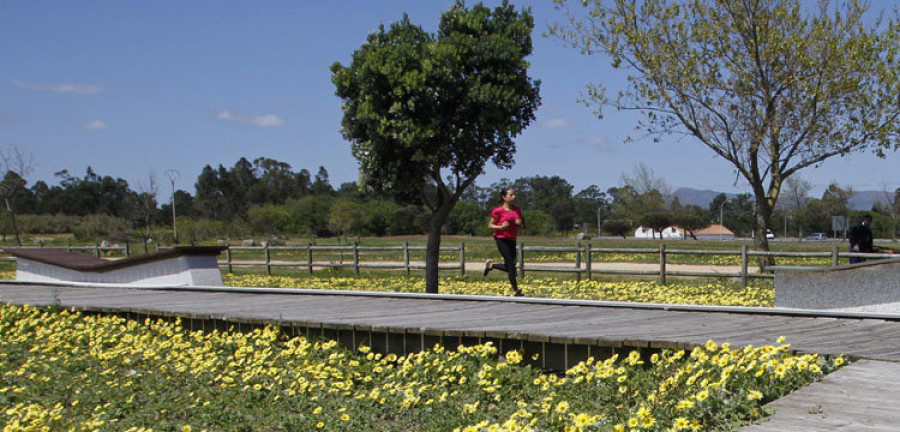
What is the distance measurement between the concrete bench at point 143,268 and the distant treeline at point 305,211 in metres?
23.2

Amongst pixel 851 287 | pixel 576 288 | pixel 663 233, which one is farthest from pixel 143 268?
pixel 663 233

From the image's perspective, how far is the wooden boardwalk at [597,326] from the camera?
12.5 feet

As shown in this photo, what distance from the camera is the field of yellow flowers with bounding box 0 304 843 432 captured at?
13.7 feet

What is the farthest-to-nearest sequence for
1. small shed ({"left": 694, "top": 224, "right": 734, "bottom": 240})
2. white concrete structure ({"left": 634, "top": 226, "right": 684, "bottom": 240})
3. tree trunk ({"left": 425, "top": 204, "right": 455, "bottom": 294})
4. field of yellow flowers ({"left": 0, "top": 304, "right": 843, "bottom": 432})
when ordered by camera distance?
small shed ({"left": 694, "top": 224, "right": 734, "bottom": 240})
white concrete structure ({"left": 634, "top": 226, "right": 684, "bottom": 240})
tree trunk ({"left": 425, "top": 204, "right": 455, "bottom": 294})
field of yellow flowers ({"left": 0, "top": 304, "right": 843, "bottom": 432})

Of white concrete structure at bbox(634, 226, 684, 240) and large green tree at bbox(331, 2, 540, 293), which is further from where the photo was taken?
white concrete structure at bbox(634, 226, 684, 240)

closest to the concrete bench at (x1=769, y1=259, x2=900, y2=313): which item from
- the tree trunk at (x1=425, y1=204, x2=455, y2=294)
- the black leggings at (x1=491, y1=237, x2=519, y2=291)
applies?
the black leggings at (x1=491, y1=237, x2=519, y2=291)

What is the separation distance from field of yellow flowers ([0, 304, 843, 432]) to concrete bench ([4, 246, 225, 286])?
17.8ft

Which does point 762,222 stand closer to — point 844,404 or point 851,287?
point 851,287

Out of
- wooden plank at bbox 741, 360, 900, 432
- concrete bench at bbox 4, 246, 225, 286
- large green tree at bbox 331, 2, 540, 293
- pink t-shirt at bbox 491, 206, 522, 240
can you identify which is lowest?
wooden plank at bbox 741, 360, 900, 432

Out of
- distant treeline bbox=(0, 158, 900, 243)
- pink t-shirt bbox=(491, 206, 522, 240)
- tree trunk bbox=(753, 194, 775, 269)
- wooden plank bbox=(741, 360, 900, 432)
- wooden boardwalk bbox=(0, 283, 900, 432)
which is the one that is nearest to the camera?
wooden plank bbox=(741, 360, 900, 432)

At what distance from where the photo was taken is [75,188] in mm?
94062

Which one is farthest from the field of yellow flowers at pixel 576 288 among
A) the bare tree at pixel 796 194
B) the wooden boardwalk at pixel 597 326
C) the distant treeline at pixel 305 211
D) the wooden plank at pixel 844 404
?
the bare tree at pixel 796 194

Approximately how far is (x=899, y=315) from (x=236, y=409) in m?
5.19

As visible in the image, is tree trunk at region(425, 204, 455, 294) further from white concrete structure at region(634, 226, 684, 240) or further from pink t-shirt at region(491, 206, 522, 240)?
white concrete structure at region(634, 226, 684, 240)
